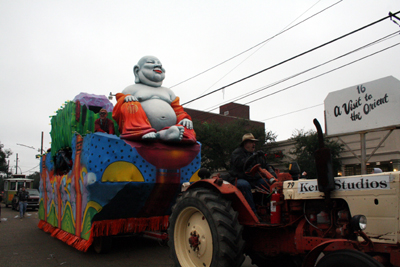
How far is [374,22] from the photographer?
6953 mm

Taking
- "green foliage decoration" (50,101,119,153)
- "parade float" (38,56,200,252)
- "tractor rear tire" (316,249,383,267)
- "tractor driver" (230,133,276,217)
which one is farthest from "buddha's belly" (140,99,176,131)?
"tractor rear tire" (316,249,383,267)

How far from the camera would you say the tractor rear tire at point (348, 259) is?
242 centimetres

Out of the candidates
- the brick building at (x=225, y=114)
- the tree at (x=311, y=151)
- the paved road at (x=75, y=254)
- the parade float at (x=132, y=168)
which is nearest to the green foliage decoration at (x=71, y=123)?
the parade float at (x=132, y=168)

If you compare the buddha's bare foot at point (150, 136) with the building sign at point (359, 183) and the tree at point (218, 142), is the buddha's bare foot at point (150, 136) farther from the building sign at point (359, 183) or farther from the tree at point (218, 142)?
the tree at point (218, 142)

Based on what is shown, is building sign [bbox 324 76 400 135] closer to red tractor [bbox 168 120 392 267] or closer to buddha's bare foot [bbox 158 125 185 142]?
buddha's bare foot [bbox 158 125 185 142]

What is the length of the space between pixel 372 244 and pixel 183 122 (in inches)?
183

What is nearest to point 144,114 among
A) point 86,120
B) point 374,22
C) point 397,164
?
point 86,120

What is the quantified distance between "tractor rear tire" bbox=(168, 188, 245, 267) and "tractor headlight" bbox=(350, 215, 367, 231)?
131 cm

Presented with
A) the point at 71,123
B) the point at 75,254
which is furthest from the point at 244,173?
the point at 71,123

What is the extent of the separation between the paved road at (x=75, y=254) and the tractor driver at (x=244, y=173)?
1828 mm

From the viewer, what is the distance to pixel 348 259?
Answer: 8.36 ft

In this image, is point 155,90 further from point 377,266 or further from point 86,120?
point 377,266

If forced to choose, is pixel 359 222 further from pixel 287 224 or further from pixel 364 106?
pixel 364 106

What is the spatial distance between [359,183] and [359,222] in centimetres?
46
